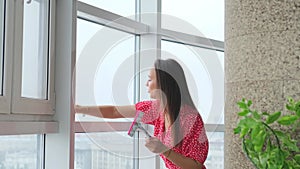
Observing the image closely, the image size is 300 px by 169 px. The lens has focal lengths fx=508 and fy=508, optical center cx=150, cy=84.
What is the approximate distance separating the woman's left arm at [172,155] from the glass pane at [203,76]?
7.5 inches

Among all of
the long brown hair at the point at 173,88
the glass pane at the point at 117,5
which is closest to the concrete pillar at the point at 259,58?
the long brown hair at the point at 173,88

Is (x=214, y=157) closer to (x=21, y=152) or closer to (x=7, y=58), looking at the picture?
(x=21, y=152)

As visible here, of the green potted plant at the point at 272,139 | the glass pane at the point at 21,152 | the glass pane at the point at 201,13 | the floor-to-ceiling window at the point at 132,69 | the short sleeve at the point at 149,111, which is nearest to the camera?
the green potted plant at the point at 272,139

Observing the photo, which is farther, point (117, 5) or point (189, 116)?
point (117, 5)

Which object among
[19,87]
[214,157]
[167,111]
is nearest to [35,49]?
[19,87]

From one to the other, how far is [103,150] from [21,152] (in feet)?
1.27

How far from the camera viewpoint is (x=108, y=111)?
5.79 feet

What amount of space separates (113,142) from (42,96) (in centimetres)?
53

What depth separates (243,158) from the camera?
1871mm

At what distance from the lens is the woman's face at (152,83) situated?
5.60 ft

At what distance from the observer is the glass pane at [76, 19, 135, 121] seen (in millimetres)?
1666

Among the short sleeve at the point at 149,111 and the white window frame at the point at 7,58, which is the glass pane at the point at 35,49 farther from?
the short sleeve at the point at 149,111

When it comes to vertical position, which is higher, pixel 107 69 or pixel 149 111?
pixel 107 69

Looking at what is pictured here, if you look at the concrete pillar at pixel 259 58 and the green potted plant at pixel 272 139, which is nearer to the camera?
the green potted plant at pixel 272 139
